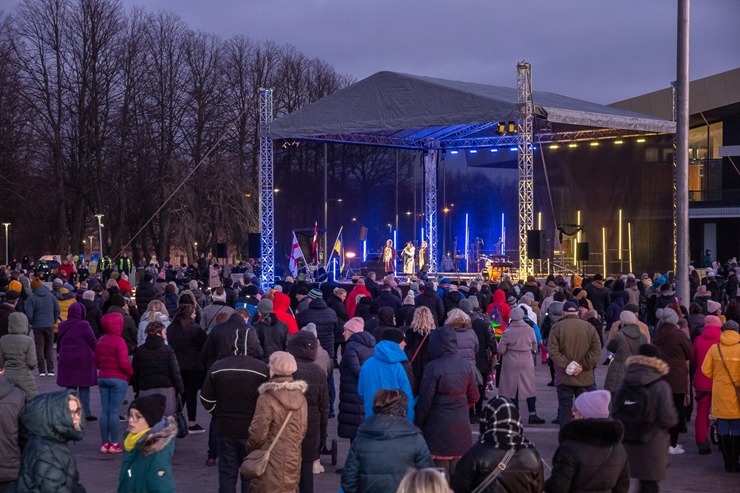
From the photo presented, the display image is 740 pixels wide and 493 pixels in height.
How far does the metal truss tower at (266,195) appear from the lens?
28766mm

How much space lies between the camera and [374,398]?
6.02 m

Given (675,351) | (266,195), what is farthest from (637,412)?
(266,195)

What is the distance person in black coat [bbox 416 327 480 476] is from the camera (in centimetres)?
766

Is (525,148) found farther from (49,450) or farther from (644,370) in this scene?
(49,450)

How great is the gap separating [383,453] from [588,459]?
1077mm

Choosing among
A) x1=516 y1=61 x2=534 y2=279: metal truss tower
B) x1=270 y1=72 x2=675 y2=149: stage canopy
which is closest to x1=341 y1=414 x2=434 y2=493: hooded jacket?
x1=516 y1=61 x2=534 y2=279: metal truss tower

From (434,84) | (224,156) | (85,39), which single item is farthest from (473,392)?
(224,156)

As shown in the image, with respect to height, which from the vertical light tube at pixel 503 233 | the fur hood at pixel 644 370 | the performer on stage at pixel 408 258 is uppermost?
the vertical light tube at pixel 503 233

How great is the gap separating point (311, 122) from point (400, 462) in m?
23.4

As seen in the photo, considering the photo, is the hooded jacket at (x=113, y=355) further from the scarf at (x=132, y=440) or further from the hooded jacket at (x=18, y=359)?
the scarf at (x=132, y=440)

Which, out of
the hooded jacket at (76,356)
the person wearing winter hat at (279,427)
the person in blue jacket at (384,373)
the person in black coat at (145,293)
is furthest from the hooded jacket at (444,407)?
the person in black coat at (145,293)

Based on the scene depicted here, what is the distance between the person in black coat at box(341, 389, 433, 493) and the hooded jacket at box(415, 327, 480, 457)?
177 centimetres

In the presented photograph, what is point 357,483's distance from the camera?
5.75 m

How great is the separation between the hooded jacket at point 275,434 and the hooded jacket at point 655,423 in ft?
7.67
